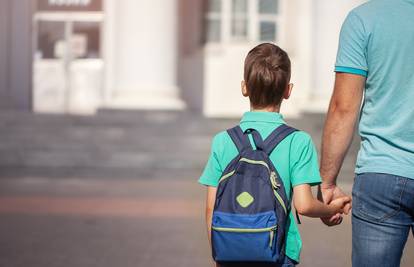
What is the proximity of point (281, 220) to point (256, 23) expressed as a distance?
1936 cm

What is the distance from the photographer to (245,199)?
298 cm

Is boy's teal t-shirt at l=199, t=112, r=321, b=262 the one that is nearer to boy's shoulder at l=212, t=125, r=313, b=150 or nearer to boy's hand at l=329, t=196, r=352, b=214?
boy's shoulder at l=212, t=125, r=313, b=150

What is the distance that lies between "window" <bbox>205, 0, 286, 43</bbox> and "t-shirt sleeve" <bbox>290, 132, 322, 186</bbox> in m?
19.0

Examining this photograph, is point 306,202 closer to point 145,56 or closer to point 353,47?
point 353,47

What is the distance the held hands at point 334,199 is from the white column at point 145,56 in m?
14.0

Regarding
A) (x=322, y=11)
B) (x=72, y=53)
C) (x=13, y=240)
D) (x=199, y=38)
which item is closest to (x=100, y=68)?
(x=72, y=53)

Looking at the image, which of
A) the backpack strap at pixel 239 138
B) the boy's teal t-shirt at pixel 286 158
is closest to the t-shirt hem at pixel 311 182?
the boy's teal t-shirt at pixel 286 158

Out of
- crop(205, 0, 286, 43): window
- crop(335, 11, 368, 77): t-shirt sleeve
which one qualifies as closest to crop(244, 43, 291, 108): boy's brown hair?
crop(335, 11, 368, 77): t-shirt sleeve

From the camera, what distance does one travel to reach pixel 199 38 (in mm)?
21969

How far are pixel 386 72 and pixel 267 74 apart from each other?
0.40 m

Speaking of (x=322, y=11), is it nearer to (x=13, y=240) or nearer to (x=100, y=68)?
(x=100, y=68)

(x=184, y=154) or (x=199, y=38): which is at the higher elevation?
(x=199, y=38)

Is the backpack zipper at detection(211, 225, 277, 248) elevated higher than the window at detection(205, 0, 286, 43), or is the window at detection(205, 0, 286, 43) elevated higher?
the window at detection(205, 0, 286, 43)

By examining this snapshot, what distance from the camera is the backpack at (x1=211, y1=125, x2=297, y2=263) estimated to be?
295 centimetres
